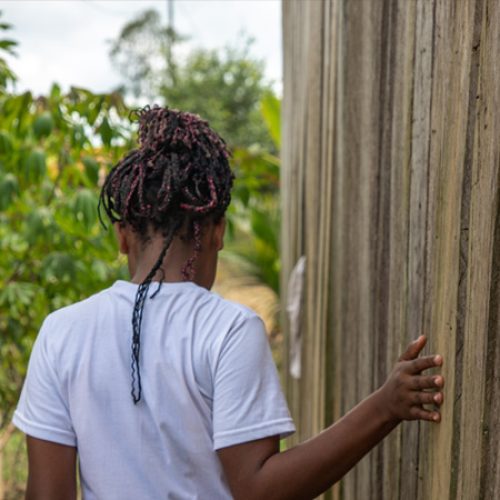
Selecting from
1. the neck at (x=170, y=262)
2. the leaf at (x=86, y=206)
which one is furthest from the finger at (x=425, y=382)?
the leaf at (x=86, y=206)

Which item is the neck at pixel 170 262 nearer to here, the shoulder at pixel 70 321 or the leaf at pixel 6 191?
the shoulder at pixel 70 321

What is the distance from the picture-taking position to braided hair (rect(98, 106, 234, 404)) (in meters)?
1.86

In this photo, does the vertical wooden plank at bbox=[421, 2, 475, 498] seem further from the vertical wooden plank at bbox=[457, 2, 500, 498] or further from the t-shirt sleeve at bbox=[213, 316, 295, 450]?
the t-shirt sleeve at bbox=[213, 316, 295, 450]

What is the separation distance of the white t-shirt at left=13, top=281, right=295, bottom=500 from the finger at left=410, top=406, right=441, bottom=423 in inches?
9.6

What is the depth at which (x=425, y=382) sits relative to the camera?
1.76 metres

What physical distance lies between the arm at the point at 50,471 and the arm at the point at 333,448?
34 centimetres

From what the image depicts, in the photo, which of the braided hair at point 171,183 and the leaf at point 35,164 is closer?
the braided hair at point 171,183

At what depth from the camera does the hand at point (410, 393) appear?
1.76 metres

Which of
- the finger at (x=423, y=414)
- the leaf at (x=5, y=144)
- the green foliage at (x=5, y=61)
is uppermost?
the green foliage at (x=5, y=61)

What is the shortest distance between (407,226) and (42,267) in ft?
8.29

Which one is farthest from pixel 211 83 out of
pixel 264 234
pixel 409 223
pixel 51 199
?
pixel 409 223

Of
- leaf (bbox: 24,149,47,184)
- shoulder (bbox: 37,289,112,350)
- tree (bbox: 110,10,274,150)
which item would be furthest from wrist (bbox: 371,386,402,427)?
tree (bbox: 110,10,274,150)

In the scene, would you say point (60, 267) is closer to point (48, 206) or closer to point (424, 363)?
point (48, 206)

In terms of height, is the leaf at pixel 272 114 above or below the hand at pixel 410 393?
above
